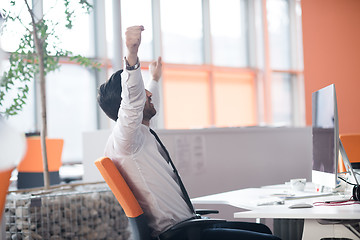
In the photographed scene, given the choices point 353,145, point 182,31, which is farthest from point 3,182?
point 182,31

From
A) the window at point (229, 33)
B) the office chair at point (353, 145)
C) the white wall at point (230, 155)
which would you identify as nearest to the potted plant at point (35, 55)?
the white wall at point (230, 155)

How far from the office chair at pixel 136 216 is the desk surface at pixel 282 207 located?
170mm

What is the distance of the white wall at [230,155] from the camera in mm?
3850

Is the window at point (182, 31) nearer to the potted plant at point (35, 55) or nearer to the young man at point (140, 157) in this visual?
the potted plant at point (35, 55)

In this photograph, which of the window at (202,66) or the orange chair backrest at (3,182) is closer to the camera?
the orange chair backrest at (3,182)

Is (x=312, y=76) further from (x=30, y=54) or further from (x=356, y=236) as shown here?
(x=356, y=236)

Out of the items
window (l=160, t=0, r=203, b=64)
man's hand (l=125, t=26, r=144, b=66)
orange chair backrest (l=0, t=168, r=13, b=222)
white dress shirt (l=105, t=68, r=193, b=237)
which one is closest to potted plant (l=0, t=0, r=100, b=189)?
white dress shirt (l=105, t=68, r=193, b=237)

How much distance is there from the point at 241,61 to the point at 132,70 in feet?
27.3

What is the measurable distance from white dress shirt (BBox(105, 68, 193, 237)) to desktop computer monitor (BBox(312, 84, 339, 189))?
64cm

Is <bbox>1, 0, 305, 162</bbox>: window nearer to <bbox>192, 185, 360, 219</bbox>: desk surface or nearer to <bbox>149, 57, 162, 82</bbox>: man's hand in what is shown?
<bbox>149, 57, 162, 82</bbox>: man's hand

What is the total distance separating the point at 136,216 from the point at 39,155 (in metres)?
2.47

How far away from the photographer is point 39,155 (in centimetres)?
416

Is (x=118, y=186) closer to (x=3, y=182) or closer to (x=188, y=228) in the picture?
(x=188, y=228)

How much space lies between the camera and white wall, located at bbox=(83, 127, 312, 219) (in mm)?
3850
